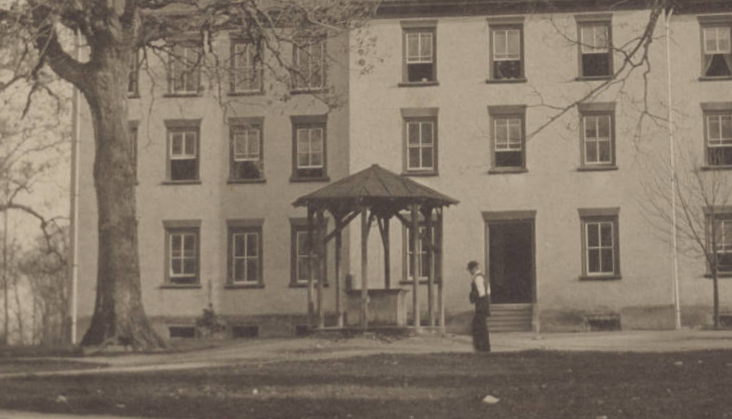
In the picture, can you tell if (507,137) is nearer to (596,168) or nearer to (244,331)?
(596,168)

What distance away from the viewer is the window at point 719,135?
130 ft

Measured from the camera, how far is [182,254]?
41.8 metres

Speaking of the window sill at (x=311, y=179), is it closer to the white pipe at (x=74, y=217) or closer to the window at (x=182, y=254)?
the window at (x=182, y=254)

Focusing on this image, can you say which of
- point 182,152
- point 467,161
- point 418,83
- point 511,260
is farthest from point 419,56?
point 182,152

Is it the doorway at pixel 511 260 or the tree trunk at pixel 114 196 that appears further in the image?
the doorway at pixel 511 260

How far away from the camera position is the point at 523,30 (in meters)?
40.6

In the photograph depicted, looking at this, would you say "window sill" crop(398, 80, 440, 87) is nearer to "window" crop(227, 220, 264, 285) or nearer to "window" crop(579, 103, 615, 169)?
"window" crop(579, 103, 615, 169)

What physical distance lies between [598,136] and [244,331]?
528 inches

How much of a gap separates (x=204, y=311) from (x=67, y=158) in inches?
539

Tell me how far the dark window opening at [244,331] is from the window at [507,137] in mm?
9615

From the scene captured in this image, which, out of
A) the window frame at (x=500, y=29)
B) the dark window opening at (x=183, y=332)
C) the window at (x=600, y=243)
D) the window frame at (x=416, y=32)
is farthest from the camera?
the dark window opening at (x=183, y=332)

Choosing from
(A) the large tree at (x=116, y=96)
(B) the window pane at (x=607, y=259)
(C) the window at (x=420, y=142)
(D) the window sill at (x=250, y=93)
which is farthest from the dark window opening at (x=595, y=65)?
(A) the large tree at (x=116, y=96)

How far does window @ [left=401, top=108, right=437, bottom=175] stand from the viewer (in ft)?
133

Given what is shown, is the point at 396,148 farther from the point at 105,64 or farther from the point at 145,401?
the point at 145,401
